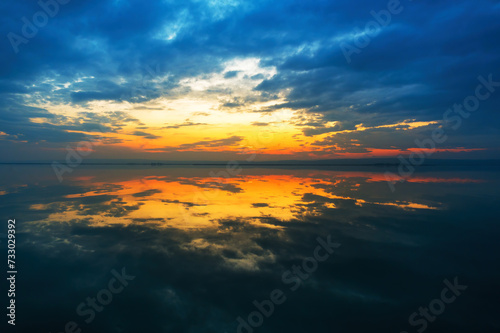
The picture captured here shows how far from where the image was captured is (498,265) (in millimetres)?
9891

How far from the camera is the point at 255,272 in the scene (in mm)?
9258

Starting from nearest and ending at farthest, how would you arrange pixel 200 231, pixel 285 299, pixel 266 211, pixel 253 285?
pixel 285 299, pixel 253 285, pixel 200 231, pixel 266 211

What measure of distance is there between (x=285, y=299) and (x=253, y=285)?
1150mm

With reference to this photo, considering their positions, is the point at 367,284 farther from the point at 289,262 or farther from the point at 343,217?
the point at 343,217

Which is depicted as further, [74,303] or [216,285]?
[216,285]

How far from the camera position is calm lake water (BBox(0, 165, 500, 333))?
21.9 ft

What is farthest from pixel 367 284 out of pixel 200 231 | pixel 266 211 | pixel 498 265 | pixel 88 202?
pixel 88 202

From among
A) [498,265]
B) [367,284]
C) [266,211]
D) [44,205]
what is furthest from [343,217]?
[44,205]

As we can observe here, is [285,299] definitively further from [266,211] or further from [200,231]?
[266,211]

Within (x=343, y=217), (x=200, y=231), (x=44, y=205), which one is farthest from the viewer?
(x=44, y=205)

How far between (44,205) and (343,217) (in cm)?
2216

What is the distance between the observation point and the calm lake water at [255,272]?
21.9ft

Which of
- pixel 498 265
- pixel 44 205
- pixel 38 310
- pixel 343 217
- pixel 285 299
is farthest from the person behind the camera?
pixel 44 205

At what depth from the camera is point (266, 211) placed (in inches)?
759
